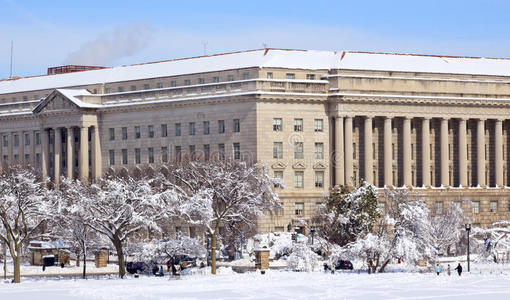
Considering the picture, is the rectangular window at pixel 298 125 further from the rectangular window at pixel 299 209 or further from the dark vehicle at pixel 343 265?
the dark vehicle at pixel 343 265

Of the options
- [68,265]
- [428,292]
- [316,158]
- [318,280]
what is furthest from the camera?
[316,158]

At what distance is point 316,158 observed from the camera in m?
198

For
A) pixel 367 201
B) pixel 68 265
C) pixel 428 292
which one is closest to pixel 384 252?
pixel 367 201

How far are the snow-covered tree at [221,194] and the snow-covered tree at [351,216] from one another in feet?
27.5

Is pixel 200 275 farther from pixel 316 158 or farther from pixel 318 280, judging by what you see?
pixel 316 158

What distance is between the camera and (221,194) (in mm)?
165875

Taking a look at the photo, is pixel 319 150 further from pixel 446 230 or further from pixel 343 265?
pixel 343 265

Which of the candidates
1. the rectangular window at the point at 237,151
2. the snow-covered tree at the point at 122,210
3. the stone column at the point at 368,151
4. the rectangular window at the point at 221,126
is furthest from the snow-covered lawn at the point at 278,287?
the rectangular window at the point at 221,126

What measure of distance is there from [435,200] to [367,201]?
4013 centimetres

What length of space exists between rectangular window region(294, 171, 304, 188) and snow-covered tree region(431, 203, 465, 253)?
19.2 m

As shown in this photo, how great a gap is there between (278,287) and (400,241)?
22.2m

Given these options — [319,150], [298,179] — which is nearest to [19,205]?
[298,179]

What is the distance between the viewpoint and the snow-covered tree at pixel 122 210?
15100 centimetres

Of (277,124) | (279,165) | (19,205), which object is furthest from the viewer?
(277,124)
